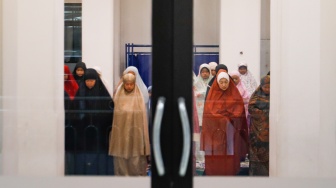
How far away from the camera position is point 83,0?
2.83 meters

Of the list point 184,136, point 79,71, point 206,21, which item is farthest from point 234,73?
point 184,136

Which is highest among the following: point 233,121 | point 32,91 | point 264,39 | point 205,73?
point 264,39

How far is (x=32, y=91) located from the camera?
3240 millimetres

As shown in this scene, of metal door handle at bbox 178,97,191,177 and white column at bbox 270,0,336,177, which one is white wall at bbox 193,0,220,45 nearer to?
white column at bbox 270,0,336,177

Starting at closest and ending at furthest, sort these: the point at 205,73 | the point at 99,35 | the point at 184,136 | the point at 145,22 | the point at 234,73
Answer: the point at 184,136 < the point at 145,22 < the point at 205,73 < the point at 99,35 < the point at 234,73

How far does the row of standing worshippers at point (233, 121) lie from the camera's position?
3.04 m

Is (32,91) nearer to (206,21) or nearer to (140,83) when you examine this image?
(140,83)

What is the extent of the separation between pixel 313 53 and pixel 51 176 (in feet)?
5.55

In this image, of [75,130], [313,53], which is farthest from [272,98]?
[75,130]

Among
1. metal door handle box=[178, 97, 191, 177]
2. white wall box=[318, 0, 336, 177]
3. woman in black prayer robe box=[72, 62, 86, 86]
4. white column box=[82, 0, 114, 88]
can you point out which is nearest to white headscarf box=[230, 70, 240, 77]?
white wall box=[318, 0, 336, 177]

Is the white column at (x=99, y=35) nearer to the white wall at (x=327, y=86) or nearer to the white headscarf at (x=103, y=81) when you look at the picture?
the white headscarf at (x=103, y=81)

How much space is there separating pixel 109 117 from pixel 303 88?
3.91ft

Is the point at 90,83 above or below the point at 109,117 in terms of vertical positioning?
above

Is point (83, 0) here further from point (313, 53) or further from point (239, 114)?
point (313, 53)
